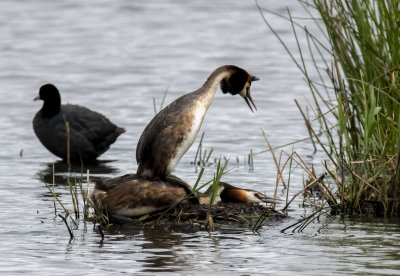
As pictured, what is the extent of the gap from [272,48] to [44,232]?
1338cm

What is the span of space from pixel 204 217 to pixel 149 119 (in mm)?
6741

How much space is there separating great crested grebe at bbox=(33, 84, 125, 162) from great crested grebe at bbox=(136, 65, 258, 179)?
424 cm

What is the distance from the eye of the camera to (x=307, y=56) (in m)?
21.0

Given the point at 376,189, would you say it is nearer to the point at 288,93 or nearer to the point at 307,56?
the point at 288,93

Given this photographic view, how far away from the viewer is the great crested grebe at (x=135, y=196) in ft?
31.0

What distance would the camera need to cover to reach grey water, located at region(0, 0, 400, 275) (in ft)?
27.2

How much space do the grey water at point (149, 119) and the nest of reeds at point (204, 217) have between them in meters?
0.13

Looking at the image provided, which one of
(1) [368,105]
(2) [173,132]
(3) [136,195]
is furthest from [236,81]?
(3) [136,195]

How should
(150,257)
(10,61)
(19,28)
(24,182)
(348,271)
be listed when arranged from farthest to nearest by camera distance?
1. (19,28)
2. (10,61)
3. (24,182)
4. (150,257)
5. (348,271)

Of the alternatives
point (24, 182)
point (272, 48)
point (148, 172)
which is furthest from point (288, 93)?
point (148, 172)

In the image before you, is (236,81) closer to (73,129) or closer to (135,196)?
(135,196)

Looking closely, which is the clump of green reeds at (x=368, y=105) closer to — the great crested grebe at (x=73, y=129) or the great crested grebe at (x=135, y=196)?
the great crested grebe at (x=135, y=196)

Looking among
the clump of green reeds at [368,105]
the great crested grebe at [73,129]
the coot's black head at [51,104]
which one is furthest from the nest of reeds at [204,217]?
the coot's black head at [51,104]

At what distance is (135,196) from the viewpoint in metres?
9.43
